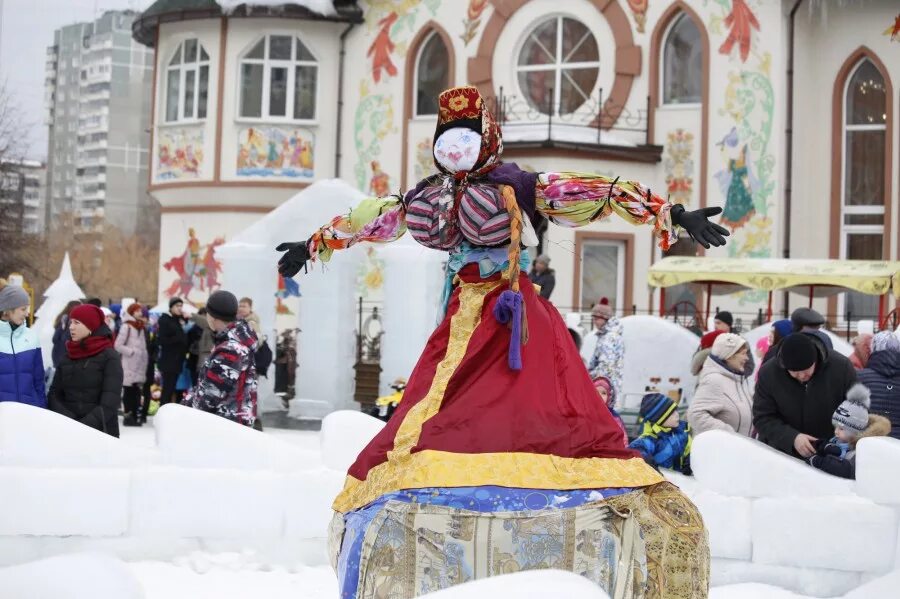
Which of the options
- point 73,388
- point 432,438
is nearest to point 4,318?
point 73,388

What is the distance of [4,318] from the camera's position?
28.5 feet

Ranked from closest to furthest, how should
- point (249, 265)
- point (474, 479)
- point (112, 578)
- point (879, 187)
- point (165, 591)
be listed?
point (112, 578) < point (474, 479) < point (165, 591) < point (249, 265) < point (879, 187)

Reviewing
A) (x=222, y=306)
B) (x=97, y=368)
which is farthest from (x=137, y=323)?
(x=222, y=306)

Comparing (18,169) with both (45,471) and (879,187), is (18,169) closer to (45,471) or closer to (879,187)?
(879,187)

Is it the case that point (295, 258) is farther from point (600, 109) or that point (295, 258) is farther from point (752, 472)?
point (600, 109)

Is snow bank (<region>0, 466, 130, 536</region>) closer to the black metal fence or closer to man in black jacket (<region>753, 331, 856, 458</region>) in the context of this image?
man in black jacket (<region>753, 331, 856, 458</region>)

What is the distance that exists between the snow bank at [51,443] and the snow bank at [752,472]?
10.3 feet

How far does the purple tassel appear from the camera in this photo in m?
4.19

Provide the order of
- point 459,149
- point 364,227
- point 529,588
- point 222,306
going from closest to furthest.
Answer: point 529,588
point 459,149
point 364,227
point 222,306

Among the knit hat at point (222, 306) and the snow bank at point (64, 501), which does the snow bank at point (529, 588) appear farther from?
the knit hat at point (222, 306)

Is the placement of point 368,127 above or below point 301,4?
below

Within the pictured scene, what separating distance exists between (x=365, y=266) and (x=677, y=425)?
1492 centimetres

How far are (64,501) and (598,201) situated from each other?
12.9 feet

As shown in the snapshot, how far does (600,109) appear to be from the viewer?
21453 millimetres
